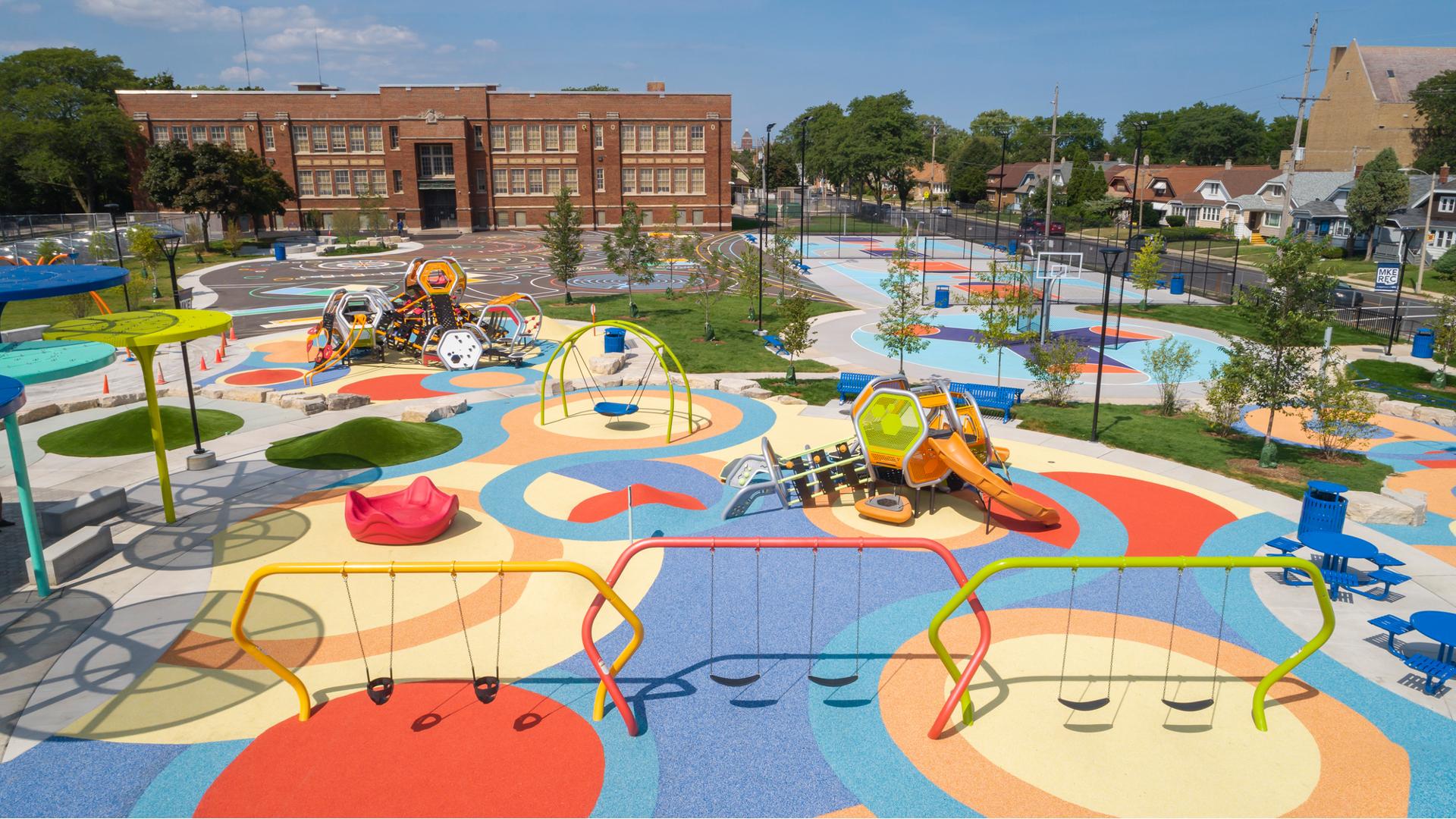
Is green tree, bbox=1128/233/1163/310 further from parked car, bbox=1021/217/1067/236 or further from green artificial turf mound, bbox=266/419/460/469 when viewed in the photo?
parked car, bbox=1021/217/1067/236

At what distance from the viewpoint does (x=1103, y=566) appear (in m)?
10.5

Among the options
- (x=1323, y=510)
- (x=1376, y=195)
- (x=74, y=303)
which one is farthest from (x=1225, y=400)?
(x=1376, y=195)

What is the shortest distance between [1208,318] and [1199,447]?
953 inches

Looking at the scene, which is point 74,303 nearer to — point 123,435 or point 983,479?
point 123,435

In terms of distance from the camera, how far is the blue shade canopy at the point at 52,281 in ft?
49.9

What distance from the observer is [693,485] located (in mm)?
18984

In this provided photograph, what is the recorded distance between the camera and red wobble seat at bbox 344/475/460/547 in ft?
51.2

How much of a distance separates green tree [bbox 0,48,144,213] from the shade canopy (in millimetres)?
75146

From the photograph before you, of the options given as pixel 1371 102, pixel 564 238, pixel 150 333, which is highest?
pixel 1371 102

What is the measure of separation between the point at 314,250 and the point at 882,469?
65.8 metres

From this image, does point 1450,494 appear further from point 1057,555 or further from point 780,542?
point 780,542

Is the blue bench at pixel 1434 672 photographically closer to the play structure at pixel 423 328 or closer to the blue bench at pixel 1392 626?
the blue bench at pixel 1392 626

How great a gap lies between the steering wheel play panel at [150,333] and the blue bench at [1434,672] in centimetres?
1922

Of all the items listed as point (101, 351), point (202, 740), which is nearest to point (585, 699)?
point (202, 740)
